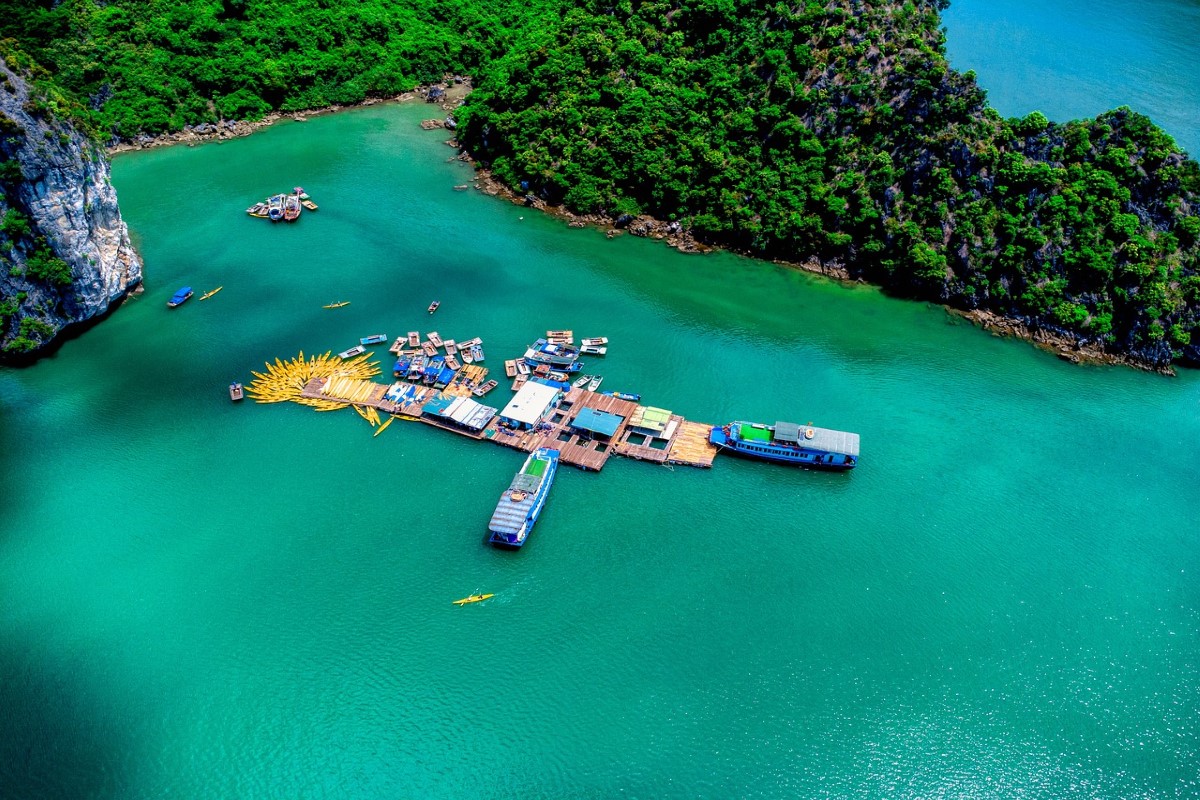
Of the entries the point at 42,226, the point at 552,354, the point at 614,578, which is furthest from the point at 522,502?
the point at 42,226

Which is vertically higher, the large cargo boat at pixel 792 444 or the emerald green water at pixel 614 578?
the large cargo boat at pixel 792 444

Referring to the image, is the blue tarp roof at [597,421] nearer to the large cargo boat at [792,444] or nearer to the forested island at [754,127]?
the large cargo boat at [792,444]

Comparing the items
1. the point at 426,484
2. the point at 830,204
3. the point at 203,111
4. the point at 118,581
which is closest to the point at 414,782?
the point at 426,484

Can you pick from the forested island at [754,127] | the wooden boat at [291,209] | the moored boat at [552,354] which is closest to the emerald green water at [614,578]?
the moored boat at [552,354]

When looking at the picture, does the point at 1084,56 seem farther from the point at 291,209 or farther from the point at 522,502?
the point at 522,502

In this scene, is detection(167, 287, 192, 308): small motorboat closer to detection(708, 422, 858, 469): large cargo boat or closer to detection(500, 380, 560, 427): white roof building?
detection(500, 380, 560, 427): white roof building

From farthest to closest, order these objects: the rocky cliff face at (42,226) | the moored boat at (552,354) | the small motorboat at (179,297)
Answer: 1. the small motorboat at (179,297)
2. the moored boat at (552,354)
3. the rocky cliff face at (42,226)

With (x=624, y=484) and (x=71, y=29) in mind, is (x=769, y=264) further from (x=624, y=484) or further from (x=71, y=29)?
(x=71, y=29)
